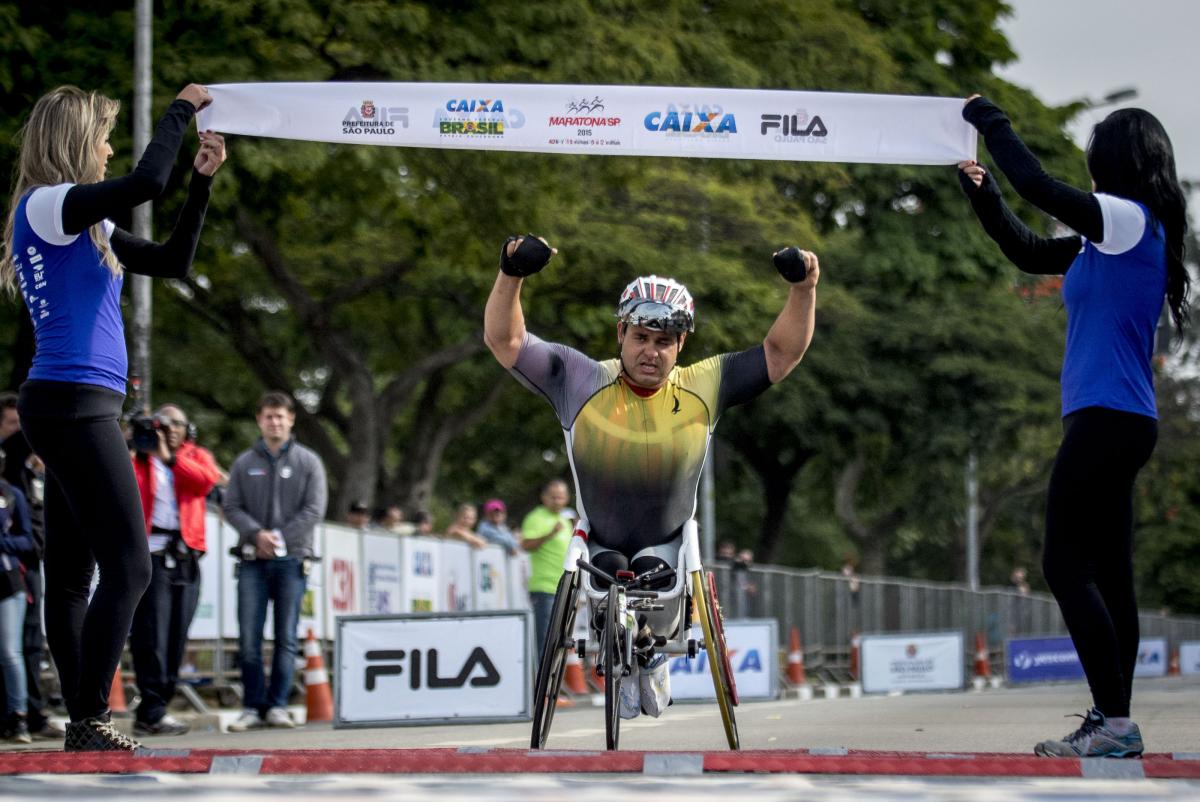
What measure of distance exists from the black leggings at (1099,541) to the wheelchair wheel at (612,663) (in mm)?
1531

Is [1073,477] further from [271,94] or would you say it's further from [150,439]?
[150,439]

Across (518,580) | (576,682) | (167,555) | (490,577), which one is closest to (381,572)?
(576,682)

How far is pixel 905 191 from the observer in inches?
1152

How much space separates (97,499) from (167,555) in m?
5.17

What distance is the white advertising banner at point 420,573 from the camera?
1983cm

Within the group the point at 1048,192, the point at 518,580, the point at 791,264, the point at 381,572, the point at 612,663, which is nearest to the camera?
the point at 1048,192

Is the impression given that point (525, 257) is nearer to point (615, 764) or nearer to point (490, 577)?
point (615, 764)

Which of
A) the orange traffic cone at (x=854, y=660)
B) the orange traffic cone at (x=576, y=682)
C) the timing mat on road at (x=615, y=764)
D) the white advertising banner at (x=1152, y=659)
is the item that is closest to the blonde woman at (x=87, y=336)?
the timing mat on road at (x=615, y=764)

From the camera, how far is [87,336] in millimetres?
7070

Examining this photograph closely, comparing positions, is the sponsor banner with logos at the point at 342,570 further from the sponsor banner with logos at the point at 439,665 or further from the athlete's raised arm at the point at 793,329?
the athlete's raised arm at the point at 793,329

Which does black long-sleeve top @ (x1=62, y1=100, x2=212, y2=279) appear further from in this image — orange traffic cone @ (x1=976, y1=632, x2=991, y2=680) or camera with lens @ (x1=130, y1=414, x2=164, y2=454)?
orange traffic cone @ (x1=976, y1=632, x2=991, y2=680)

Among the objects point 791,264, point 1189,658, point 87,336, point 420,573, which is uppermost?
point 791,264

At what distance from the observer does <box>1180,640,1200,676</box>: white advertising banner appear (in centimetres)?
4859

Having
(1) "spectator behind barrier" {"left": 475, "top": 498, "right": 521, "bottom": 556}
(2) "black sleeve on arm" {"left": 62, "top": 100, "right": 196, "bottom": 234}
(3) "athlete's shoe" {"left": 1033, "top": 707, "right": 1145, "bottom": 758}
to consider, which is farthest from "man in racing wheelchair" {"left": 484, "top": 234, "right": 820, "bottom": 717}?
(1) "spectator behind barrier" {"left": 475, "top": 498, "right": 521, "bottom": 556}
